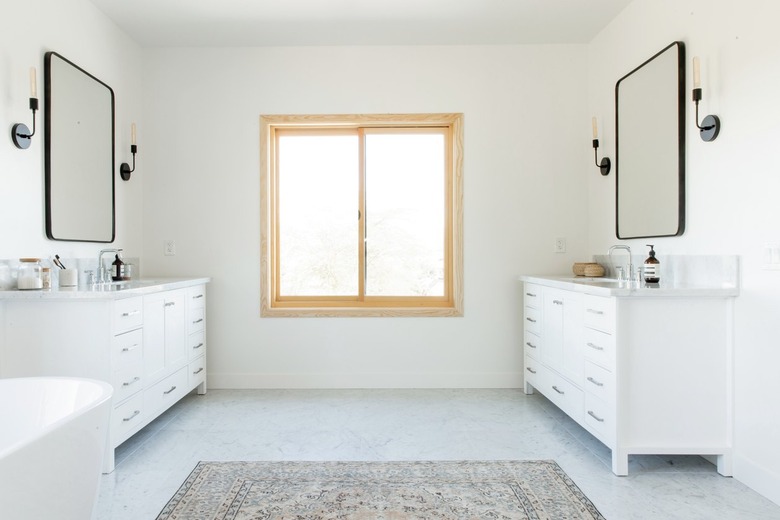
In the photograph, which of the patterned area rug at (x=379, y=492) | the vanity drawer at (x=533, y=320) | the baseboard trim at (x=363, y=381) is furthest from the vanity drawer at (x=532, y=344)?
the patterned area rug at (x=379, y=492)

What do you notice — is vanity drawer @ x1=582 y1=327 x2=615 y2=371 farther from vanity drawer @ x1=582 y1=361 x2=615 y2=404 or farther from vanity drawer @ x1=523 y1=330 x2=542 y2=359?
vanity drawer @ x1=523 y1=330 x2=542 y2=359

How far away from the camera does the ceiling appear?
295cm

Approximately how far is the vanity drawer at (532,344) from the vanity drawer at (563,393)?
20 cm

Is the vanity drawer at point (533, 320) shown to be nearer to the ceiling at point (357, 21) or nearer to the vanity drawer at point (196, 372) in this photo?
the ceiling at point (357, 21)

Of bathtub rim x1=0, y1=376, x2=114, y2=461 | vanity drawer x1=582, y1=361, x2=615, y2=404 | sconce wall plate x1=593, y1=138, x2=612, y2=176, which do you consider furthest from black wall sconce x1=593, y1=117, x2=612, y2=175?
bathtub rim x1=0, y1=376, x2=114, y2=461

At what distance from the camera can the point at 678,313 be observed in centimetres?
214

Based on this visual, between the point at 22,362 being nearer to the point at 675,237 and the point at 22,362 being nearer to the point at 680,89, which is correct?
the point at 675,237

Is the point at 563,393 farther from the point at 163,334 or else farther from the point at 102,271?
the point at 102,271

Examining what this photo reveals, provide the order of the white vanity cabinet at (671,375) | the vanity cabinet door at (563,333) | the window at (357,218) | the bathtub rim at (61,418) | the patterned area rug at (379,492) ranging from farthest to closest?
the window at (357,218) < the vanity cabinet door at (563,333) < the white vanity cabinet at (671,375) < the patterned area rug at (379,492) < the bathtub rim at (61,418)

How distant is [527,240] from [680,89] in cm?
140

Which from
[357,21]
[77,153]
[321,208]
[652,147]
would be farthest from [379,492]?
[357,21]

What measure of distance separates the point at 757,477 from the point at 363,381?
A: 2.33 m

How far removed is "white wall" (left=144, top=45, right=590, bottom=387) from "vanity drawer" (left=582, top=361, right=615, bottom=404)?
3.77ft

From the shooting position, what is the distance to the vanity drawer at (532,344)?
10.2 ft
